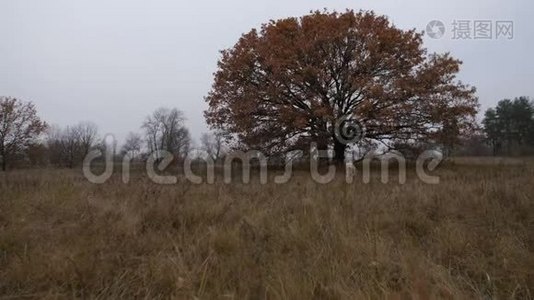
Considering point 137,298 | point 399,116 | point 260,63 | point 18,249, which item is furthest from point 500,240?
point 260,63

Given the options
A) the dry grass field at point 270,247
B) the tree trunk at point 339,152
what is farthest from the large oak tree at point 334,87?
the dry grass field at point 270,247

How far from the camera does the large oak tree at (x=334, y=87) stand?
18.1 m

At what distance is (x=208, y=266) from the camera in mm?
3719

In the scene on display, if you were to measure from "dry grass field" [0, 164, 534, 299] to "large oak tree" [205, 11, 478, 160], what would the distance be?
1184cm

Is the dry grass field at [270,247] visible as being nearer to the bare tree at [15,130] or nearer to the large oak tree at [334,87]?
the large oak tree at [334,87]

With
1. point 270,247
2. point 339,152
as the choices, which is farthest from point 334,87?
point 270,247

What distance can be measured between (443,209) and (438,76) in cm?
1415

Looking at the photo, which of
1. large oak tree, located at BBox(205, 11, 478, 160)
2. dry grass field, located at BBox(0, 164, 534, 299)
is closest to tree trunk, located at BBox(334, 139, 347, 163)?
large oak tree, located at BBox(205, 11, 478, 160)

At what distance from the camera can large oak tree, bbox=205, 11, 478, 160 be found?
59.4ft

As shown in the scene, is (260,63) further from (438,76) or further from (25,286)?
(25,286)

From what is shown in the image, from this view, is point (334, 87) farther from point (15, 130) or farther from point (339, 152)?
point (15, 130)

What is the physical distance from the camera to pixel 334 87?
20328mm

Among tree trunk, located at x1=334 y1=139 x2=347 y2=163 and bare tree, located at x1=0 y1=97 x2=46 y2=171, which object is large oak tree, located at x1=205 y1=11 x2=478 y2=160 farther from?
bare tree, located at x1=0 y1=97 x2=46 y2=171

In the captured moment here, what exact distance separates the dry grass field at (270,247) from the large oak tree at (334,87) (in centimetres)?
1184
